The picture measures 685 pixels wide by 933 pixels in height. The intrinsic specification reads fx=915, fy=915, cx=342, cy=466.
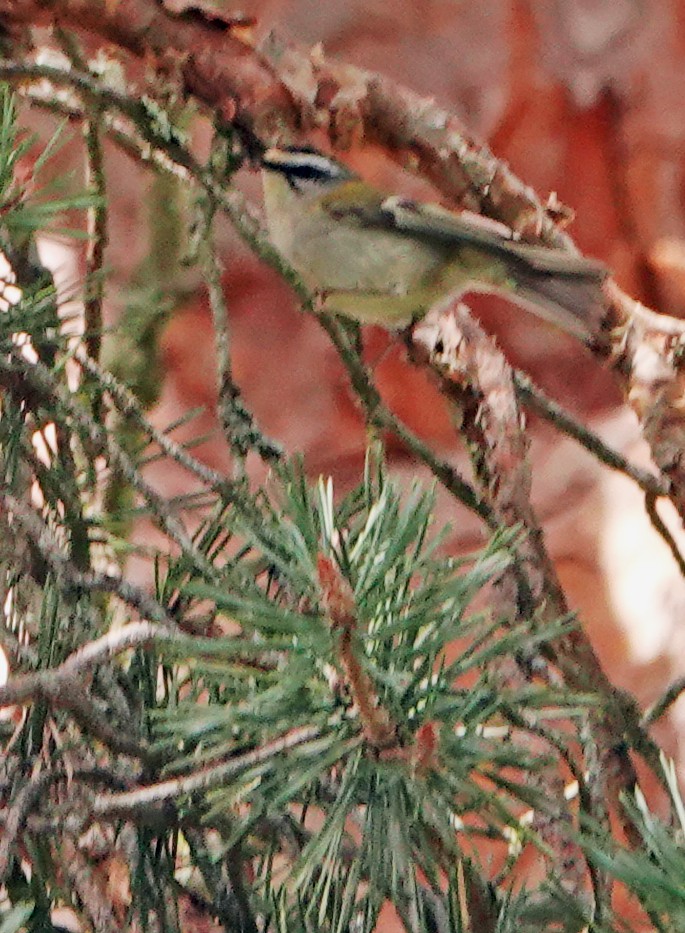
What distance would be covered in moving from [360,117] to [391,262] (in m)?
0.10

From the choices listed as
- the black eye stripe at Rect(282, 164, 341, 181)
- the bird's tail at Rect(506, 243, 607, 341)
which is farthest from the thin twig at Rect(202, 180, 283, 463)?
the bird's tail at Rect(506, 243, 607, 341)

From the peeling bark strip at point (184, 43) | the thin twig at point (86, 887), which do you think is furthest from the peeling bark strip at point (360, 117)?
the thin twig at point (86, 887)

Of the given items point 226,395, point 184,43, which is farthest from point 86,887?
point 184,43

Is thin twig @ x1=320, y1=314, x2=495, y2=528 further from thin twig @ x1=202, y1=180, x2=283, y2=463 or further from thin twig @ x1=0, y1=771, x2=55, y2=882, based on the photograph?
thin twig @ x1=0, y1=771, x2=55, y2=882

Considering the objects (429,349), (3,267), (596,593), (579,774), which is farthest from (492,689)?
(596,593)

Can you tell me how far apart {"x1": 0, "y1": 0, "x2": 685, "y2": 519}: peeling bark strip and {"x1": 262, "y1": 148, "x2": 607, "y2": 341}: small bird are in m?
0.02

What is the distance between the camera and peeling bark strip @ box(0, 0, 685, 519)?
1.42ft

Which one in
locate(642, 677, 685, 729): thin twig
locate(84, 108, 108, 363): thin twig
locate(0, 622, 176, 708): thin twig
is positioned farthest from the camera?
locate(84, 108, 108, 363): thin twig

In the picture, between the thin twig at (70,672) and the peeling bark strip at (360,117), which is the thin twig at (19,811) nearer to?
the thin twig at (70,672)

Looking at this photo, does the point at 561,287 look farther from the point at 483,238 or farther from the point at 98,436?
the point at 98,436

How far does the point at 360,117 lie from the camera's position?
486 millimetres

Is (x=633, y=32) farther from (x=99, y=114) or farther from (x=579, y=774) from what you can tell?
(x=579, y=774)

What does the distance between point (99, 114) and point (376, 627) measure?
1.22ft

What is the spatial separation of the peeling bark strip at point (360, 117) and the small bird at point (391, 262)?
2 cm
